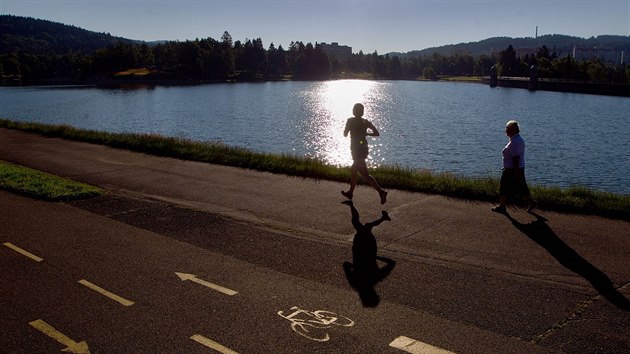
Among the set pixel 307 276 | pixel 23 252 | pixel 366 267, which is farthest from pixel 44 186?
pixel 366 267

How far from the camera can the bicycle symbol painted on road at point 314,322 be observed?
4.98m

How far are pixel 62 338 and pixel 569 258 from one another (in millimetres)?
6382

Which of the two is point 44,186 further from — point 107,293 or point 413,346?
point 413,346

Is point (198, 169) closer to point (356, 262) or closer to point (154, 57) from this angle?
point (356, 262)

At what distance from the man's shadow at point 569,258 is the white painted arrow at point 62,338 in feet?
18.5

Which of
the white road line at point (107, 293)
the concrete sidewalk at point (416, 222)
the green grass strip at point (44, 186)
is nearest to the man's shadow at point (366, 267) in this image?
the concrete sidewalk at point (416, 222)

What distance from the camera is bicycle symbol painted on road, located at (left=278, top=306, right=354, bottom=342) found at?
16.3ft

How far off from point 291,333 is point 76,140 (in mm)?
18870

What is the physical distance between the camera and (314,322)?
5.22 metres

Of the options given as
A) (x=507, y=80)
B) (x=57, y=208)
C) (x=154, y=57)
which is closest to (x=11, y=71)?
(x=154, y=57)

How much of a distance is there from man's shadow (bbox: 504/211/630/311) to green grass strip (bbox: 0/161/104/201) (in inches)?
352

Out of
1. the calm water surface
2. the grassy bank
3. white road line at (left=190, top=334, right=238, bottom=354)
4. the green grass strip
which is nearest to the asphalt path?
white road line at (left=190, top=334, right=238, bottom=354)

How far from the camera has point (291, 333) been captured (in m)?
5.01

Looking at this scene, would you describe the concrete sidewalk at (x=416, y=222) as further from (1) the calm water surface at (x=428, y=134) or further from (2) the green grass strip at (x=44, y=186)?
(1) the calm water surface at (x=428, y=134)
